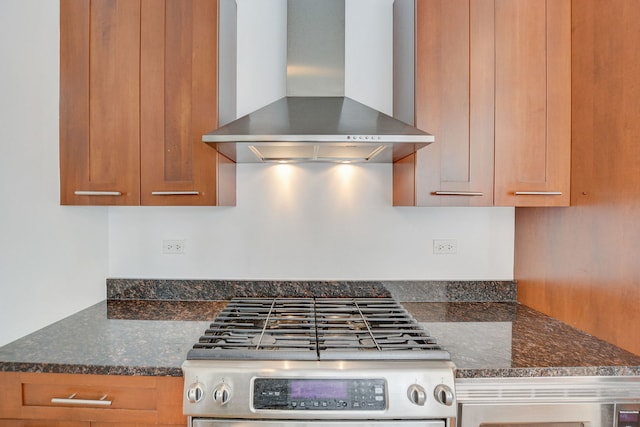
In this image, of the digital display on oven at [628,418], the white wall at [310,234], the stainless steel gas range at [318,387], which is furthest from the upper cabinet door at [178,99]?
the digital display on oven at [628,418]

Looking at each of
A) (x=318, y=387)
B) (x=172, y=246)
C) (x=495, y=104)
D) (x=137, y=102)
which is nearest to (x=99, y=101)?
(x=137, y=102)

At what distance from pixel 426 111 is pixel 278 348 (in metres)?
1.15

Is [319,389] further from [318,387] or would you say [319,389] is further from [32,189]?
[32,189]

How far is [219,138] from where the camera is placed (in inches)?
51.4

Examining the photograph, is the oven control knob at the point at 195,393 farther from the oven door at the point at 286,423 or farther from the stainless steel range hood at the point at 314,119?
the stainless steel range hood at the point at 314,119

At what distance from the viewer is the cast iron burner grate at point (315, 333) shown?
114cm

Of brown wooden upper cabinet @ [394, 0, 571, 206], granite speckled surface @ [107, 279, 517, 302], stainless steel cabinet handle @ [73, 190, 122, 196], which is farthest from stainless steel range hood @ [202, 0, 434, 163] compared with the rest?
granite speckled surface @ [107, 279, 517, 302]

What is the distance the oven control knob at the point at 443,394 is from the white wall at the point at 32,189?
1.53m

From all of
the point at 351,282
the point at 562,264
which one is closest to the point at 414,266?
the point at 351,282

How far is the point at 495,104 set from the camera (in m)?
1.54

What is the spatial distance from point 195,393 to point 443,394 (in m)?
0.77

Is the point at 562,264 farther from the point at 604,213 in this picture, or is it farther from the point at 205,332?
the point at 205,332

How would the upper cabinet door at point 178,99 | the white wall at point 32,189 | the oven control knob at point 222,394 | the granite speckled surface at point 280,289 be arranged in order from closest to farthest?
the oven control knob at point 222,394, the white wall at point 32,189, the upper cabinet door at point 178,99, the granite speckled surface at point 280,289

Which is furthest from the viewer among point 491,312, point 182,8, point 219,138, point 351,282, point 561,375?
point 351,282
